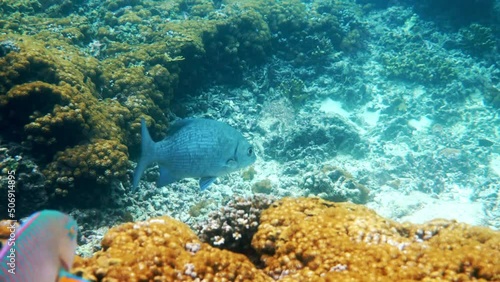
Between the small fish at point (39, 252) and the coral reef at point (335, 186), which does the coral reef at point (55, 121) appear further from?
the small fish at point (39, 252)

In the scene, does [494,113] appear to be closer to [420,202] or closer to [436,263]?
[420,202]

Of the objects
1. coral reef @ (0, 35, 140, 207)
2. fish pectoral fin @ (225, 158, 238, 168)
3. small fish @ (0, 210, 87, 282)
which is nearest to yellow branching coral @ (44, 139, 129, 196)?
coral reef @ (0, 35, 140, 207)

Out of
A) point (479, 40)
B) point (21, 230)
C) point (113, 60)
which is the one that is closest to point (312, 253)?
point (21, 230)

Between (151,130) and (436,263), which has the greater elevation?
(436,263)

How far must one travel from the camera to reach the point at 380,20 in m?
15.4

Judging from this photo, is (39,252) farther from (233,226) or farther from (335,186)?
(335,186)

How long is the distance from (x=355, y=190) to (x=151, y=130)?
4.30 m

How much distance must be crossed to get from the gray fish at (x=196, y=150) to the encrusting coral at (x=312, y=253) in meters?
0.70

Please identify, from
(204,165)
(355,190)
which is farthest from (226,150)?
(355,190)

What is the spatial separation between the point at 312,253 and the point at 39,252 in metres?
2.06

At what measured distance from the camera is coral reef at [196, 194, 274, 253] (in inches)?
136

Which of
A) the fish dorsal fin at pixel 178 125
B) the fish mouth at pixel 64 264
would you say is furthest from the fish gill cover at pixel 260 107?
the fish mouth at pixel 64 264

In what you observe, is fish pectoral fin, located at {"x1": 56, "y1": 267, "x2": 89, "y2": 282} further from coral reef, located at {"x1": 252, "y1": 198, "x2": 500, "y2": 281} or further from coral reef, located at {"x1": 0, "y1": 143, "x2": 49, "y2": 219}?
coral reef, located at {"x1": 0, "y1": 143, "x2": 49, "y2": 219}

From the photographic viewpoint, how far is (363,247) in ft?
8.85
